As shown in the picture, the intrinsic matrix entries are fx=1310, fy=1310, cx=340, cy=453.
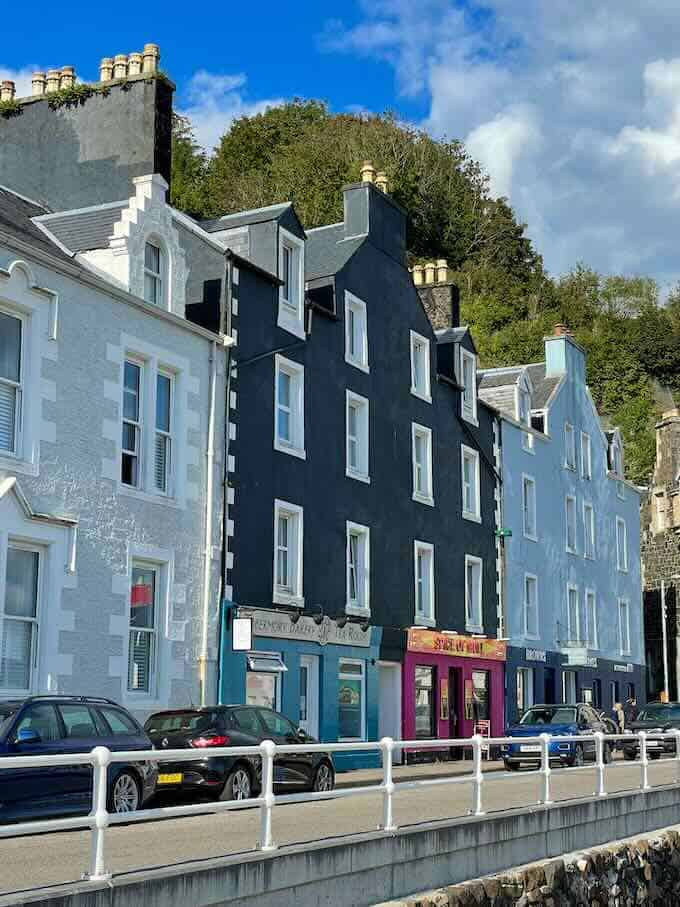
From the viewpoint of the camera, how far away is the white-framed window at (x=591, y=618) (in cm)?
4338

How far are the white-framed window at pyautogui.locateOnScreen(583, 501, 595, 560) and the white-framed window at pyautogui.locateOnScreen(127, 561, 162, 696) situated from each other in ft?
79.3

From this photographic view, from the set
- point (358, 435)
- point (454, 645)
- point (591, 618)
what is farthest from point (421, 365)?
point (591, 618)

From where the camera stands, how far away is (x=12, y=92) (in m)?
28.4

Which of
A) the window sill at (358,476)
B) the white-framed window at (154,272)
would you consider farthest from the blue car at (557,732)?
the white-framed window at (154,272)

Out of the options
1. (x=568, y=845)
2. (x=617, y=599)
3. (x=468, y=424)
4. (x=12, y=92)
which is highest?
(x=12, y=92)

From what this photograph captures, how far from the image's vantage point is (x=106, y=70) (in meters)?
26.9

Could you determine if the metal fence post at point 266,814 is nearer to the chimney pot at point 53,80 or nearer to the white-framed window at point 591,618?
the chimney pot at point 53,80

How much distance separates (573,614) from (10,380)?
87.5ft

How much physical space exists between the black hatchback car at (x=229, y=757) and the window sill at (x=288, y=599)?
20.1 ft

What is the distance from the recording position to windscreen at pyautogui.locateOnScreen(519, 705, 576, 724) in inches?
1175

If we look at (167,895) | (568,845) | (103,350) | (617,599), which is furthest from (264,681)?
(617,599)

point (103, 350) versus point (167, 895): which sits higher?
point (103, 350)

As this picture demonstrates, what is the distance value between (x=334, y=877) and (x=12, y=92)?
2223 cm

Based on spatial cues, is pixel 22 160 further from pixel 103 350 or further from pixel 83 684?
pixel 83 684
